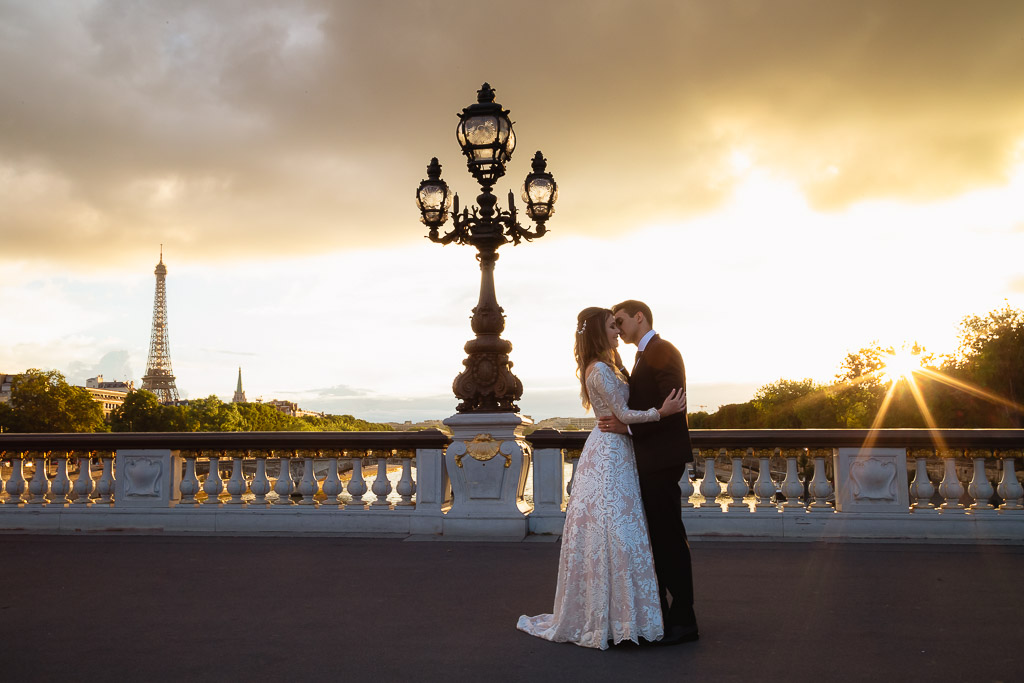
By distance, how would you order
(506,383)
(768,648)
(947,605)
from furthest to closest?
(506,383), (947,605), (768,648)

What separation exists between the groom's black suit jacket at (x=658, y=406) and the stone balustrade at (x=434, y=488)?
4.15 metres

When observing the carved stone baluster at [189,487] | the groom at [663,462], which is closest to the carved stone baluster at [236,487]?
the carved stone baluster at [189,487]

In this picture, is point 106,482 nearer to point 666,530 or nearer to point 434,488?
point 434,488

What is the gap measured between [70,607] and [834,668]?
5288mm

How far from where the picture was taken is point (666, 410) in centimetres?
523

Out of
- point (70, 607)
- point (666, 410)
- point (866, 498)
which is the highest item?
point (666, 410)

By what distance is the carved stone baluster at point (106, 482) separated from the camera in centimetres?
1055

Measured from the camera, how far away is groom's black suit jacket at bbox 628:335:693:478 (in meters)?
5.33

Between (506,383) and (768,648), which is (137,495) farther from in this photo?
(768,648)

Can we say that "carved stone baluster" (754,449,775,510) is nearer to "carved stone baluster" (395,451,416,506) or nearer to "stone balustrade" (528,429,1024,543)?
"stone balustrade" (528,429,1024,543)

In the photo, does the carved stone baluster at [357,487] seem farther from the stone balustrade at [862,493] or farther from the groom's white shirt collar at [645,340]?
the groom's white shirt collar at [645,340]

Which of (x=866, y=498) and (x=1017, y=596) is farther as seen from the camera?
(x=866, y=498)

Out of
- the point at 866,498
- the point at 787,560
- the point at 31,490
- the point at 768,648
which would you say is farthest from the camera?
the point at 31,490

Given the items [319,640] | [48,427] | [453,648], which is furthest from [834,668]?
[48,427]
